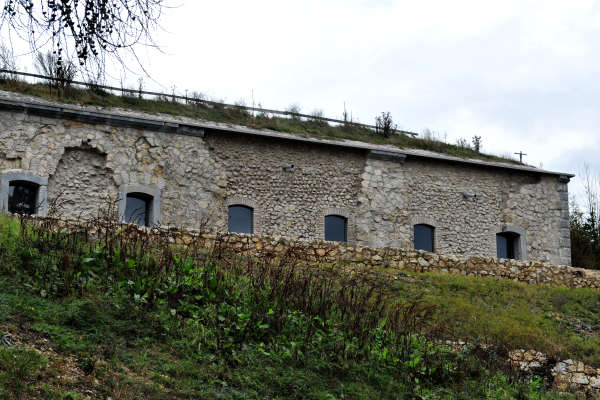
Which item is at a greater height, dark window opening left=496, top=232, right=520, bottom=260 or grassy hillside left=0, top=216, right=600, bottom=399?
dark window opening left=496, top=232, right=520, bottom=260

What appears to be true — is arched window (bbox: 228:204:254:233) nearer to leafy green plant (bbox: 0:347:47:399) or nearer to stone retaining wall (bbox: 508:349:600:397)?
stone retaining wall (bbox: 508:349:600:397)

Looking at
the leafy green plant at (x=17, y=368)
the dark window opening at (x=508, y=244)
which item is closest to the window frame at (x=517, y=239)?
the dark window opening at (x=508, y=244)

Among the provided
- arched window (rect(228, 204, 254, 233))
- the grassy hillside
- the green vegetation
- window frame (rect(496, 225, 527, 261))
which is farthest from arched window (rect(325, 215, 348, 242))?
the grassy hillside

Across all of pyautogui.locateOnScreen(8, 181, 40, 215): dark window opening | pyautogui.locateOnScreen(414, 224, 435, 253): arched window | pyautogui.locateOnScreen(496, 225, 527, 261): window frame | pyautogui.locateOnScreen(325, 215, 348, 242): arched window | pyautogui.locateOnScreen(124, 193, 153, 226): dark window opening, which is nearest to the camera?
pyautogui.locateOnScreen(8, 181, 40, 215): dark window opening

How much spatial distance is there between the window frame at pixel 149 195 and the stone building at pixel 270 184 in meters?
0.03

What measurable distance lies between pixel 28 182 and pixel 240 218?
5.76 meters

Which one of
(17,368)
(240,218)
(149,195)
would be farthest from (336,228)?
(17,368)

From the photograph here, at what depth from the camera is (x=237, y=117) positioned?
2027 cm

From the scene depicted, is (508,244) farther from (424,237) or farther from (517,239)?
(424,237)

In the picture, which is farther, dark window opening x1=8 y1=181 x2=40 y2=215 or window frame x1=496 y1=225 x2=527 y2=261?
window frame x1=496 y1=225 x2=527 y2=261

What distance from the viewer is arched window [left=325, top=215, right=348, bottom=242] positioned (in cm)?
1925

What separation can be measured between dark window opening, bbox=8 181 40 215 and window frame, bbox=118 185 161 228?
6.90 ft

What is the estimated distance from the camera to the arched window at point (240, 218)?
59.9 feet

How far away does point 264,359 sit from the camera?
6.91m
